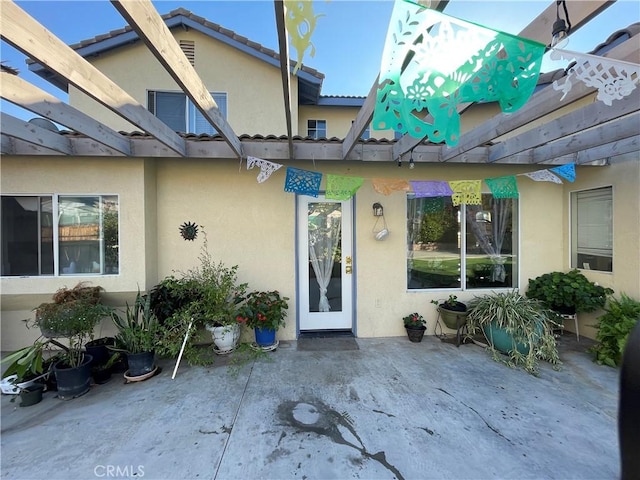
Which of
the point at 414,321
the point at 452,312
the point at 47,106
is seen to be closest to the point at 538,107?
the point at 452,312

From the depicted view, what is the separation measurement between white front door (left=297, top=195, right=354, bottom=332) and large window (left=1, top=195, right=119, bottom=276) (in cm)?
299

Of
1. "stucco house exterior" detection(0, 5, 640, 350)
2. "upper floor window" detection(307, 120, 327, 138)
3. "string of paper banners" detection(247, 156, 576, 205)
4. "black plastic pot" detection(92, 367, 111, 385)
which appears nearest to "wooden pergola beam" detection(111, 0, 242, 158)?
"string of paper banners" detection(247, 156, 576, 205)

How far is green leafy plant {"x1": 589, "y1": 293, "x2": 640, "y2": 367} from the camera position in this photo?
11.3 ft

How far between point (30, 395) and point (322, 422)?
3.21m

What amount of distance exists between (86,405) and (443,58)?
15.0ft

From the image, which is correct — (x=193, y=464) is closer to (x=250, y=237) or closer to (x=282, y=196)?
(x=250, y=237)

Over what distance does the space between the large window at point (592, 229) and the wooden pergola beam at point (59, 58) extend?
6.83 meters

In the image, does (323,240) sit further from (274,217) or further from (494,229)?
(494,229)

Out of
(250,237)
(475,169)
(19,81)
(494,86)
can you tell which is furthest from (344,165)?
(19,81)

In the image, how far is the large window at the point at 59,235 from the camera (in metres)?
3.95

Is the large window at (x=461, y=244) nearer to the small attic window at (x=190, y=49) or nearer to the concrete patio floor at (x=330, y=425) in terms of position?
the concrete patio floor at (x=330, y=425)

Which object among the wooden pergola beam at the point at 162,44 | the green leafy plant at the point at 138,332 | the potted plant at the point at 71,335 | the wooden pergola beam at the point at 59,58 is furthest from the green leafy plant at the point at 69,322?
the wooden pergola beam at the point at 162,44

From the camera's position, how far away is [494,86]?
1.67 metres

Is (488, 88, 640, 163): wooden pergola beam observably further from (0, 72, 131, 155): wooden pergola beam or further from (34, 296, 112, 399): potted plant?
(34, 296, 112, 399): potted plant
